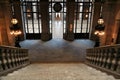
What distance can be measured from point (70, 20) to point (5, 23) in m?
6.09

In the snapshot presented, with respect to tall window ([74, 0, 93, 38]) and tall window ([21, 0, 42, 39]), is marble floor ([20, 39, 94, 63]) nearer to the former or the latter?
tall window ([74, 0, 93, 38])

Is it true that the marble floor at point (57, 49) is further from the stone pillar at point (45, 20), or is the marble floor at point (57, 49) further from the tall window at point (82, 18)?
the tall window at point (82, 18)

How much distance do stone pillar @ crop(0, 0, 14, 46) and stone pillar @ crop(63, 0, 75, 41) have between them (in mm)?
5417

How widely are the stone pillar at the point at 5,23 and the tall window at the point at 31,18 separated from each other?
2985 mm

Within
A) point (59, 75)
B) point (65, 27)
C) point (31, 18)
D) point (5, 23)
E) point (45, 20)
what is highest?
point (31, 18)

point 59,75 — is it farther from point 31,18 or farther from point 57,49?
point 31,18

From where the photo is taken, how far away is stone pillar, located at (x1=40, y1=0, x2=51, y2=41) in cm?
1577

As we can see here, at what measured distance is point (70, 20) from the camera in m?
16.3

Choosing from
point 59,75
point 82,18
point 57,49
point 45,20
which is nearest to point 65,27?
point 82,18

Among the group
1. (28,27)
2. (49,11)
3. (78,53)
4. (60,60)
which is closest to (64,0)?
A: (49,11)

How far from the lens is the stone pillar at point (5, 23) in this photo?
42.4 feet

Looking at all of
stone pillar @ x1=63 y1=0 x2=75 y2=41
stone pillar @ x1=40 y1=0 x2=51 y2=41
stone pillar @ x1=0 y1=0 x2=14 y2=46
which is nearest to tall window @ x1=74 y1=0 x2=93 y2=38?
stone pillar @ x1=63 y1=0 x2=75 y2=41

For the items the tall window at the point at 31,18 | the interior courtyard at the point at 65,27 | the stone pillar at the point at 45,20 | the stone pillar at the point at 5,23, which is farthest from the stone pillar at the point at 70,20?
the stone pillar at the point at 5,23

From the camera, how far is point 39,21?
16.8 metres
